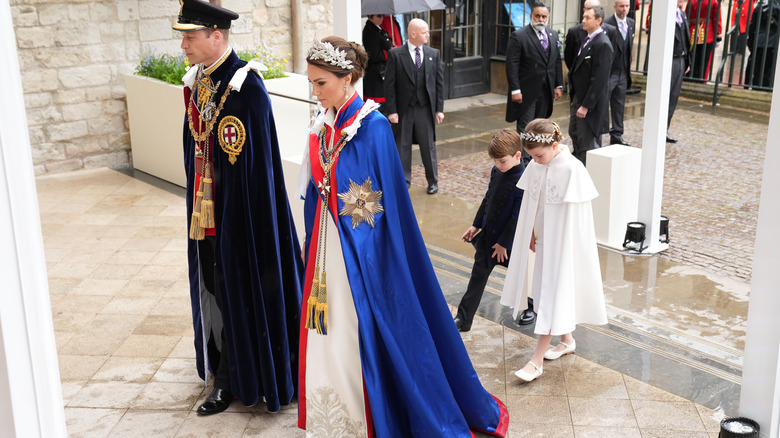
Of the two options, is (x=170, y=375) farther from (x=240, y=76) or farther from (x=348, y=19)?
(x=348, y=19)

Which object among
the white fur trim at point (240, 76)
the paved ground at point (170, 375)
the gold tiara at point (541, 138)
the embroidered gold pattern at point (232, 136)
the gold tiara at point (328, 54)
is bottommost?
the paved ground at point (170, 375)

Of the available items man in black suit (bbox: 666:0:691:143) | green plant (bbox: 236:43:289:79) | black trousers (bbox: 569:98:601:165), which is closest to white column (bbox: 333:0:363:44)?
Result: green plant (bbox: 236:43:289:79)

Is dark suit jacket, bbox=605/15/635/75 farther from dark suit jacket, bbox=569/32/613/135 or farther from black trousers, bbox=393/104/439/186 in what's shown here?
black trousers, bbox=393/104/439/186

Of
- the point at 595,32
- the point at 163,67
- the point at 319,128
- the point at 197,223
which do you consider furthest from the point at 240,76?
the point at 595,32

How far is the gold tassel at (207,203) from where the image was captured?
12.6 ft

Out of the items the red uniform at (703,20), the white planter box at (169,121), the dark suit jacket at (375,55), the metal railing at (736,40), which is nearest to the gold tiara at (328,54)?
the white planter box at (169,121)

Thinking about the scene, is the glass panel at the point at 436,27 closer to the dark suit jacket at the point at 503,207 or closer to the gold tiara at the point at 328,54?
the dark suit jacket at the point at 503,207

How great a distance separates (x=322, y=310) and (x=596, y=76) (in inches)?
207

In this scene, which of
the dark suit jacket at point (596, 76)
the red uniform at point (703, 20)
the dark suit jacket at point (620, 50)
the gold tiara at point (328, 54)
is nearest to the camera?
the gold tiara at point (328, 54)

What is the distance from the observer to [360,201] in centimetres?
343

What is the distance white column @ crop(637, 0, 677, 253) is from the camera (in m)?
5.67

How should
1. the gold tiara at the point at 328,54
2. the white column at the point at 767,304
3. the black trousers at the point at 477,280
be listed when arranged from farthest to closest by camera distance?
1. the black trousers at the point at 477,280
2. the gold tiara at the point at 328,54
3. the white column at the point at 767,304

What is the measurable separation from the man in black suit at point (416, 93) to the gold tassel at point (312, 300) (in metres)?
4.35

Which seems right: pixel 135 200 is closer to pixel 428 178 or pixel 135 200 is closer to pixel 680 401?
pixel 428 178
